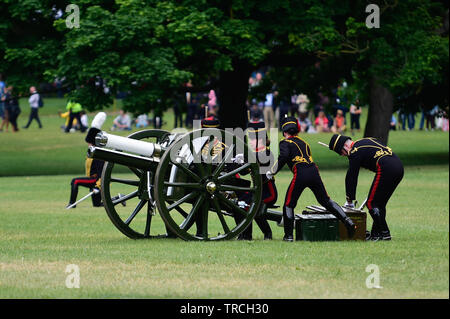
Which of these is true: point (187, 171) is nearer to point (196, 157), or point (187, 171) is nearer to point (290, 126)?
point (196, 157)

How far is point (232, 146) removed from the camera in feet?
41.7

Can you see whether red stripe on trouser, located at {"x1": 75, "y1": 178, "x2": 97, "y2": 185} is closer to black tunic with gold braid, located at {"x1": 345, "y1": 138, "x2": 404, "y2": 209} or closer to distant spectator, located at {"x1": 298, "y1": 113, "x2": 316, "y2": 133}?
black tunic with gold braid, located at {"x1": 345, "y1": 138, "x2": 404, "y2": 209}

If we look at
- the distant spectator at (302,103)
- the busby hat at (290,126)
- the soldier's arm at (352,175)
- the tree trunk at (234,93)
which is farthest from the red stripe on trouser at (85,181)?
the distant spectator at (302,103)

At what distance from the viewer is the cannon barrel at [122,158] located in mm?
12172

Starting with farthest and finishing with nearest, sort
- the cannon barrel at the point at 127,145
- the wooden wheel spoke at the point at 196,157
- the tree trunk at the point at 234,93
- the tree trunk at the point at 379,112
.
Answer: the tree trunk at the point at 379,112, the tree trunk at the point at 234,93, the wooden wheel spoke at the point at 196,157, the cannon barrel at the point at 127,145

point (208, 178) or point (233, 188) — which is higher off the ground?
point (208, 178)

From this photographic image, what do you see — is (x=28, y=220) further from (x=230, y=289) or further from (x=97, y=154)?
(x=230, y=289)

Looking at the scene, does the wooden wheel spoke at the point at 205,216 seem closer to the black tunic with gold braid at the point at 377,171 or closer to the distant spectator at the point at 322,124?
the black tunic with gold braid at the point at 377,171

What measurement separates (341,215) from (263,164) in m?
1.29

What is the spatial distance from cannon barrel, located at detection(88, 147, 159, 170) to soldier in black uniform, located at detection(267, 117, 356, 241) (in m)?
1.52

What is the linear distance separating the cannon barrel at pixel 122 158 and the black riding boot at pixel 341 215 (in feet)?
7.15

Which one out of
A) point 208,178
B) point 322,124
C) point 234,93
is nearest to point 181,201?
point 208,178

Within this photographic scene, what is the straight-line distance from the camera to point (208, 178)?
1262cm

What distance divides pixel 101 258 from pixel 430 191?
1271 cm
